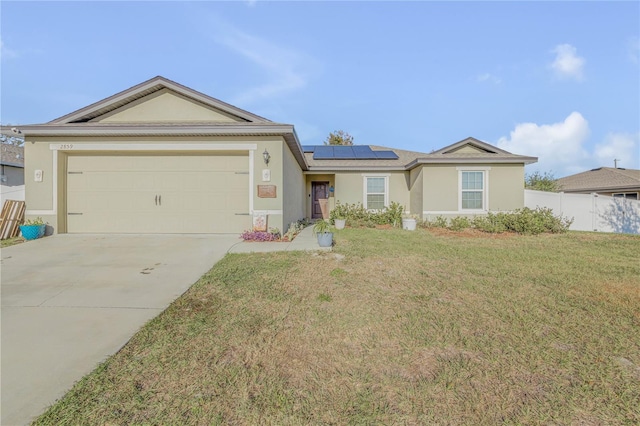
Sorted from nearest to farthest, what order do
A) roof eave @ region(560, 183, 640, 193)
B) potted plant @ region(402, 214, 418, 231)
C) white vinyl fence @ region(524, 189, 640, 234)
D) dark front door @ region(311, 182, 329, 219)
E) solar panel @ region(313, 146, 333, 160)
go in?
1. potted plant @ region(402, 214, 418, 231)
2. white vinyl fence @ region(524, 189, 640, 234)
3. solar panel @ region(313, 146, 333, 160)
4. dark front door @ region(311, 182, 329, 219)
5. roof eave @ region(560, 183, 640, 193)

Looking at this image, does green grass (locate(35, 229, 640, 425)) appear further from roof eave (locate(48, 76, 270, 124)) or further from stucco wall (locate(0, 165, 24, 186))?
stucco wall (locate(0, 165, 24, 186))

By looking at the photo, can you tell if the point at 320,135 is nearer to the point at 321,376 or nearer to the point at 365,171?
the point at 365,171

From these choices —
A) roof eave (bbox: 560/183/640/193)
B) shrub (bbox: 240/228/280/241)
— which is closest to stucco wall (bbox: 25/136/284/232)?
shrub (bbox: 240/228/280/241)

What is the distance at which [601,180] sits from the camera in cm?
1819

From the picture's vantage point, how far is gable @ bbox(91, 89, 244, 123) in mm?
9211

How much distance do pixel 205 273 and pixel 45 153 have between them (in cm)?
723

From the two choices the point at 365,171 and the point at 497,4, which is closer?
the point at 497,4

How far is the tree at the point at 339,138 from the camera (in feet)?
106

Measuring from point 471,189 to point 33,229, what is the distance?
14988 millimetres

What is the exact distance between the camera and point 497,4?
28.7 ft

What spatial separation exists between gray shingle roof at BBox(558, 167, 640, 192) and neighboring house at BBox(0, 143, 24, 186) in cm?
3177

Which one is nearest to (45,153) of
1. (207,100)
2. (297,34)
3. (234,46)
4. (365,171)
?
(207,100)

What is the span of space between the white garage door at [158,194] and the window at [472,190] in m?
9.13

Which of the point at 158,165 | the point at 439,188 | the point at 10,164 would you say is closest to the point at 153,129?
the point at 158,165
